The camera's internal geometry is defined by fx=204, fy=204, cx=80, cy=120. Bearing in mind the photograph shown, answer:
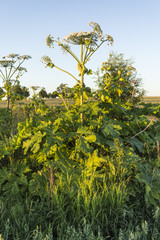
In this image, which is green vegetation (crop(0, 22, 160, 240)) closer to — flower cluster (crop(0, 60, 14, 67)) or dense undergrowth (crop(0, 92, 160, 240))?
dense undergrowth (crop(0, 92, 160, 240))

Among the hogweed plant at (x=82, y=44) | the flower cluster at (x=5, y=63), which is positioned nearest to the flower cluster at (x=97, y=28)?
the hogweed plant at (x=82, y=44)

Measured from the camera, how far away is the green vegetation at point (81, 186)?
2.30 m

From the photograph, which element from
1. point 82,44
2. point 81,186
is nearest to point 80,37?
point 82,44

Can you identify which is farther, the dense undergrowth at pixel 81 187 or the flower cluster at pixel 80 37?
the flower cluster at pixel 80 37

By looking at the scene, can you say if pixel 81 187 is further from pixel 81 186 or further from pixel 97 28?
pixel 97 28

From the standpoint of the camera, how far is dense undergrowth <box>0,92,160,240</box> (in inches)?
90.5

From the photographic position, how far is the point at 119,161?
2797 mm

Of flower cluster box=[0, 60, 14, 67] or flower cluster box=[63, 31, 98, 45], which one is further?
flower cluster box=[0, 60, 14, 67]

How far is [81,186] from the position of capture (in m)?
2.53

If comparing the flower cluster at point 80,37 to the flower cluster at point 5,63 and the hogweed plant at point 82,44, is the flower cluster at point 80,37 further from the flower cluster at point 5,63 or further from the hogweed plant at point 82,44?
the flower cluster at point 5,63

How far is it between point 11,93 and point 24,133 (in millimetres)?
2659

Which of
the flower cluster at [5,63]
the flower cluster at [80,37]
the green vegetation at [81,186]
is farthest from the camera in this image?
the flower cluster at [5,63]

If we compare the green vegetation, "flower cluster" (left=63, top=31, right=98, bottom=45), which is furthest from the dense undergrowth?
"flower cluster" (left=63, top=31, right=98, bottom=45)

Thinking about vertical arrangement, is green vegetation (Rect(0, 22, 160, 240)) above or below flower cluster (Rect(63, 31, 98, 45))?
below
